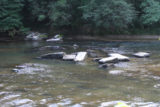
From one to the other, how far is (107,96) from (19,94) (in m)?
1.94

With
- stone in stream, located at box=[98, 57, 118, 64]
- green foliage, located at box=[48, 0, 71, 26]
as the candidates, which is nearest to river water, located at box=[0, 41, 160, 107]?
stone in stream, located at box=[98, 57, 118, 64]

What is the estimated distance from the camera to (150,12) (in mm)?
21203

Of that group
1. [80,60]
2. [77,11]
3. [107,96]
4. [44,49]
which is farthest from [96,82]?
[77,11]

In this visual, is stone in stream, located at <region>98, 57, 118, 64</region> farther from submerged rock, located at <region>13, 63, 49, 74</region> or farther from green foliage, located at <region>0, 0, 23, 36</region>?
green foliage, located at <region>0, 0, 23, 36</region>

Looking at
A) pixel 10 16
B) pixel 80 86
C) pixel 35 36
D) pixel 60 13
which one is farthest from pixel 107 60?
pixel 10 16

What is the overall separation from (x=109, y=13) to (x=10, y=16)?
10.5m

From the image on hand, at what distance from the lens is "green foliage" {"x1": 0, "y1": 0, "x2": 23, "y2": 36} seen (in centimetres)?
2342

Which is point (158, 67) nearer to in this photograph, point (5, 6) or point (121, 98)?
point (121, 98)

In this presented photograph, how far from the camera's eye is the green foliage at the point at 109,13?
765 inches

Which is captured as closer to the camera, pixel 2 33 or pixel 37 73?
pixel 37 73

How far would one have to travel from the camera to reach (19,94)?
5.28 metres

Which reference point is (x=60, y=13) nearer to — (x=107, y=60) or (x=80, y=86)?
(x=107, y=60)

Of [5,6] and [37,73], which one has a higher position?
[5,6]

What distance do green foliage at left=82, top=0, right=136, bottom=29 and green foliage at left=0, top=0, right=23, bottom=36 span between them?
7.66 metres
